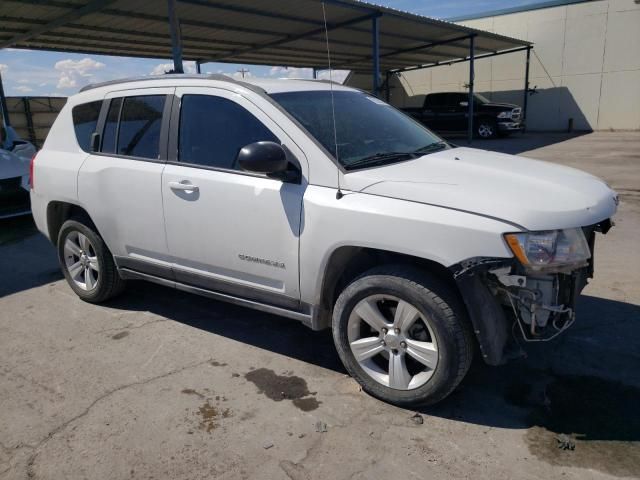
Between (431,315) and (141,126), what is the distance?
106 inches

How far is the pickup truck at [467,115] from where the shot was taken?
21000 millimetres

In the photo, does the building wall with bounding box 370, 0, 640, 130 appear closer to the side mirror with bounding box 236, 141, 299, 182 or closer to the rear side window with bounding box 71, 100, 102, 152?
the rear side window with bounding box 71, 100, 102, 152

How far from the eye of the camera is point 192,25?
13.3 m

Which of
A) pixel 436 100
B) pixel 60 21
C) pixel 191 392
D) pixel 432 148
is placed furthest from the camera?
pixel 436 100

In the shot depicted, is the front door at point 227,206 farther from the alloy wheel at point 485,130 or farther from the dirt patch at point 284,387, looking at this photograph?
the alloy wheel at point 485,130

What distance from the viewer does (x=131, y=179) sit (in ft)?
12.7

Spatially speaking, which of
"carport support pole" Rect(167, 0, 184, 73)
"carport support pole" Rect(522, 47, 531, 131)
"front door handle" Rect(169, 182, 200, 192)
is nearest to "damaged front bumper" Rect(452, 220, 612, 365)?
"front door handle" Rect(169, 182, 200, 192)

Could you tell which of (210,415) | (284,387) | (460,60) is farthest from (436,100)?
(210,415)

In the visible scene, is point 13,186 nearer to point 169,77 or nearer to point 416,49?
point 169,77

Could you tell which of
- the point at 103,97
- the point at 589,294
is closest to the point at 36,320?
the point at 103,97

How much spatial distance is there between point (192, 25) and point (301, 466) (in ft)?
43.0

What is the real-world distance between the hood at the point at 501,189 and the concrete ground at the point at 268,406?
111 centimetres

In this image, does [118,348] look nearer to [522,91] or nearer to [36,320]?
[36,320]

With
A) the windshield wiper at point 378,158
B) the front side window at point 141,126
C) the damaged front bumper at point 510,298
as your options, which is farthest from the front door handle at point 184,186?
the damaged front bumper at point 510,298
